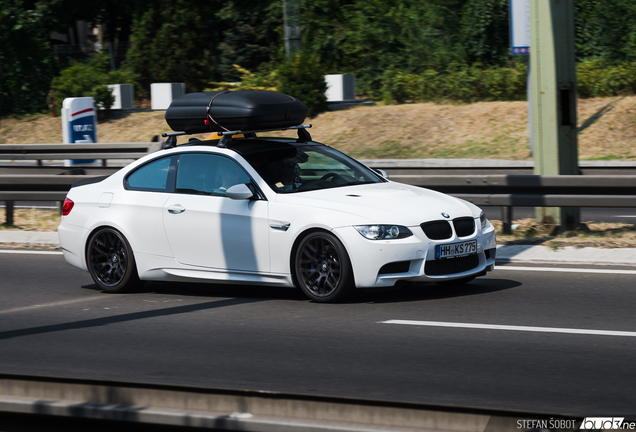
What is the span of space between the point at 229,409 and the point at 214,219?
14.3 ft

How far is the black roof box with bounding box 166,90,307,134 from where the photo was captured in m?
8.66

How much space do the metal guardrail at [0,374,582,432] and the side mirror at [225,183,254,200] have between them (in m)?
3.80

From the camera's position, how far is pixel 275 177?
8.41 m

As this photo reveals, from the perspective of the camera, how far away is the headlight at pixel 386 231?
24.9 feet

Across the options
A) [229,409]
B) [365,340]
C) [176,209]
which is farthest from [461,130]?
[229,409]

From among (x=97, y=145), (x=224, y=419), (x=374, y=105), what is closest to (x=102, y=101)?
(x=374, y=105)

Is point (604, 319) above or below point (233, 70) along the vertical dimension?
below

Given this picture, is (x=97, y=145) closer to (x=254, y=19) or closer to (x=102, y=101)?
(x=102, y=101)

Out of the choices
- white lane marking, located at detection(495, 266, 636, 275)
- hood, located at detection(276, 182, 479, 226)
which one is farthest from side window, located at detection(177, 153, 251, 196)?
white lane marking, located at detection(495, 266, 636, 275)

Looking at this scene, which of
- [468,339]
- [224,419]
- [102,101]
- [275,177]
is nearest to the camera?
[224,419]

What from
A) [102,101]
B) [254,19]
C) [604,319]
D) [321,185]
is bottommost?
[604,319]

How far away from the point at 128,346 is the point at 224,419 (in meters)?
2.96

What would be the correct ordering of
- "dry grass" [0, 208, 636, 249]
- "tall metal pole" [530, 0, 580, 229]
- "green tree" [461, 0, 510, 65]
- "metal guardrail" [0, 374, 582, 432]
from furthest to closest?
"green tree" [461, 0, 510, 65] → "tall metal pole" [530, 0, 580, 229] → "dry grass" [0, 208, 636, 249] → "metal guardrail" [0, 374, 582, 432]

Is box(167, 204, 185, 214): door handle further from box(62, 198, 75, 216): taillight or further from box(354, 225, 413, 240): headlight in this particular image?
box(354, 225, 413, 240): headlight
